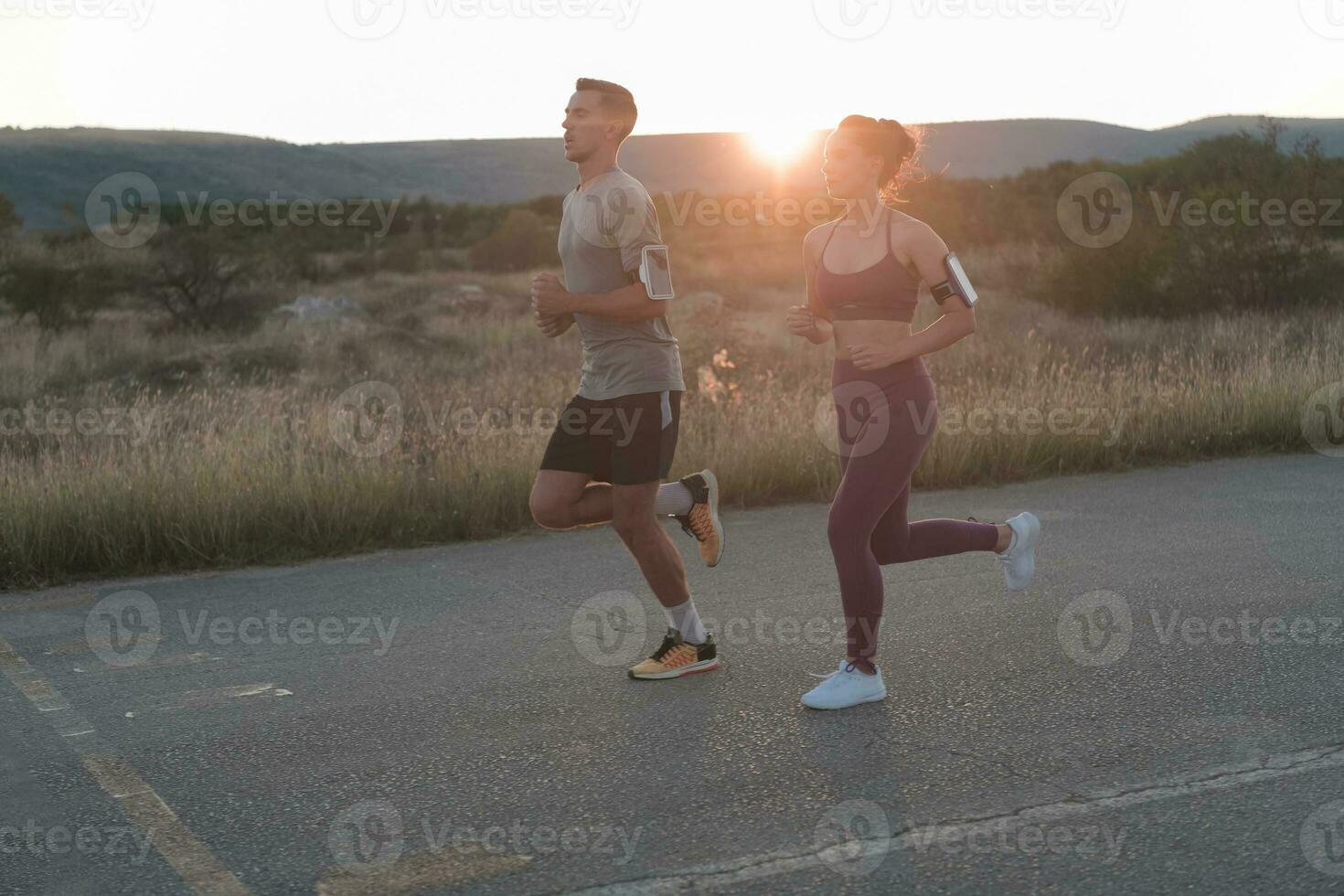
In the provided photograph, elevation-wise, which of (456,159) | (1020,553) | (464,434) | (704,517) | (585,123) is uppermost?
(456,159)

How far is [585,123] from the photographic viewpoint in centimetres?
489

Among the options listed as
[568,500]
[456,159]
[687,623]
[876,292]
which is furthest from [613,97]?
[456,159]

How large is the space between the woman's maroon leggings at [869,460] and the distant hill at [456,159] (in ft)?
294

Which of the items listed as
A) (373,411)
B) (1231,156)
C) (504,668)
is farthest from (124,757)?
(1231,156)

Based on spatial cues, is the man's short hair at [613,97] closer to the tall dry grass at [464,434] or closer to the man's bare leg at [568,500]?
the man's bare leg at [568,500]

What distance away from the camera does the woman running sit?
4.59 m

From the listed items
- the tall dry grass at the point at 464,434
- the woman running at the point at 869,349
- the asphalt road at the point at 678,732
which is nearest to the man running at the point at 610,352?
the woman running at the point at 869,349

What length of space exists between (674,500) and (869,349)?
1.21 metres

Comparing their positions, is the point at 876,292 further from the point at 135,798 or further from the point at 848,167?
the point at 135,798

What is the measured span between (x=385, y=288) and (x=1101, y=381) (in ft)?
80.8

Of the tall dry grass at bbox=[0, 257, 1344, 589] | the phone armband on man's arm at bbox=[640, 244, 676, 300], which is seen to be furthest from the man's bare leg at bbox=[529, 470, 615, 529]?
the tall dry grass at bbox=[0, 257, 1344, 589]

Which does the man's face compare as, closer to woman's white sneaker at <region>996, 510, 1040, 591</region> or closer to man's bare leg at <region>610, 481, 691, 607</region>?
man's bare leg at <region>610, 481, 691, 607</region>

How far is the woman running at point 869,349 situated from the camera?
459 centimetres

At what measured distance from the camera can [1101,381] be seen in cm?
1234
